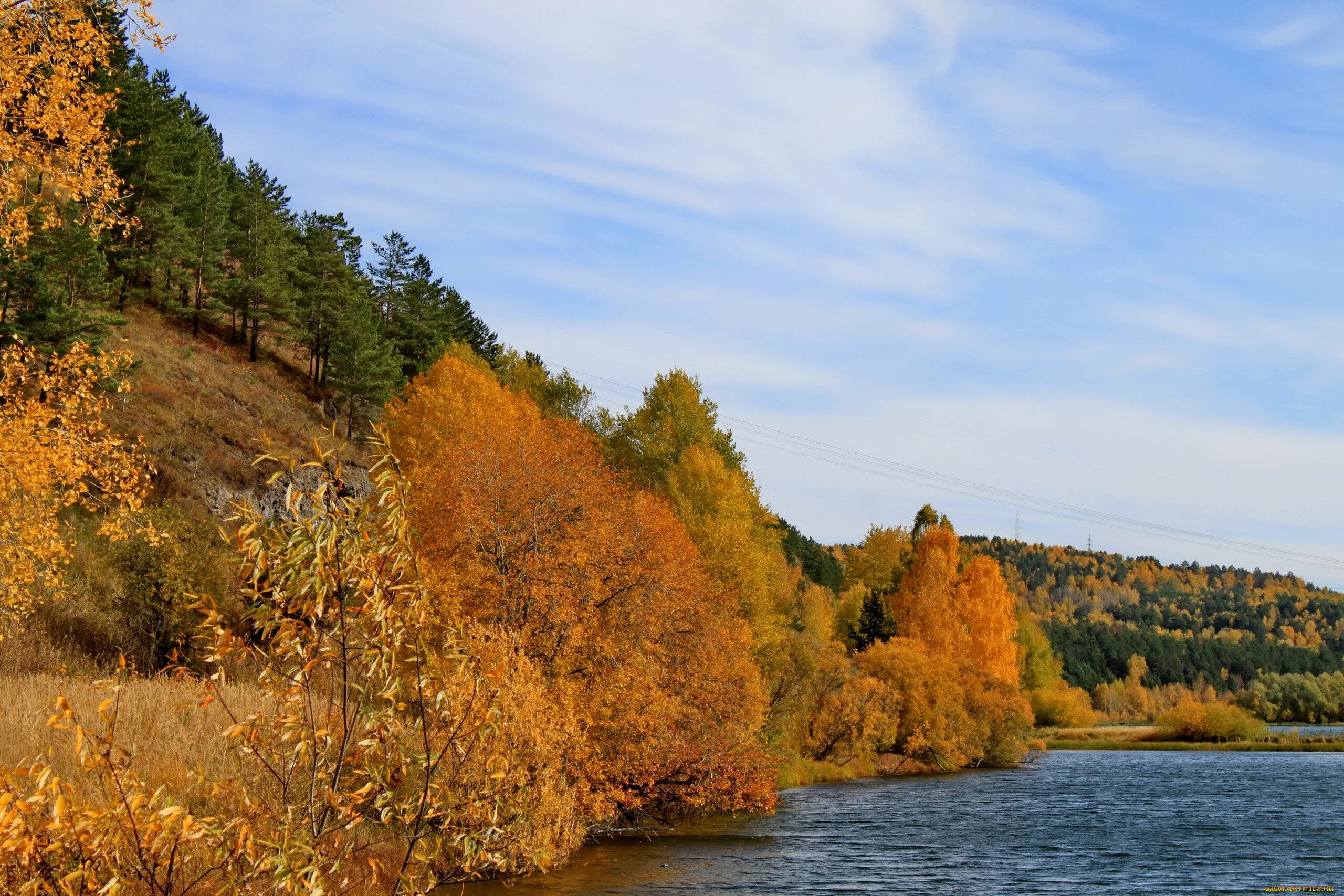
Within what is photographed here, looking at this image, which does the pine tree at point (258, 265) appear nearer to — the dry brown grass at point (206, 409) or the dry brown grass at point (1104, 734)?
the dry brown grass at point (206, 409)

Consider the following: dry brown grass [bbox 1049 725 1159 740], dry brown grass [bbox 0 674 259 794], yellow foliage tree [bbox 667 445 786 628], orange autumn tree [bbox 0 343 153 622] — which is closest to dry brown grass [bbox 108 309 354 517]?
yellow foliage tree [bbox 667 445 786 628]

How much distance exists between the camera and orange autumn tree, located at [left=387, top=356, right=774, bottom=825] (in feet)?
107

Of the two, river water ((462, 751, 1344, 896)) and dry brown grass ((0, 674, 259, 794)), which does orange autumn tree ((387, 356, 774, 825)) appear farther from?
dry brown grass ((0, 674, 259, 794))

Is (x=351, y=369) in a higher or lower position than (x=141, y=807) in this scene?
higher

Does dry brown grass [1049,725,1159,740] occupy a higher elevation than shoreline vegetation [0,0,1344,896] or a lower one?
lower

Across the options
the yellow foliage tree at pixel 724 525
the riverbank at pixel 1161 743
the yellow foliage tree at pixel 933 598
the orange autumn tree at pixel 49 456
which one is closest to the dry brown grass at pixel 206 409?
the yellow foliage tree at pixel 724 525

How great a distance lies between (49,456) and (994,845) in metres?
32.2

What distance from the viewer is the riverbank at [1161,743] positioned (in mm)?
98688

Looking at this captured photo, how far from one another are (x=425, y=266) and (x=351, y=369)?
27.1 meters

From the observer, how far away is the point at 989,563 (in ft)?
293

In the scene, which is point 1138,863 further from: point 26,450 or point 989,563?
point 989,563

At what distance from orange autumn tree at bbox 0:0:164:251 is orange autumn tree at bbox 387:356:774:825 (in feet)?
58.0

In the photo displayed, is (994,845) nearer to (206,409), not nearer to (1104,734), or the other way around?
(206,409)

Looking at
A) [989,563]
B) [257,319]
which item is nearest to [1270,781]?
[989,563]
